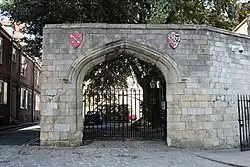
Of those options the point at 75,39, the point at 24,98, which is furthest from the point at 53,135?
the point at 24,98

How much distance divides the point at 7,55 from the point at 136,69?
10189 mm

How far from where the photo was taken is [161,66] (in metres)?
12.8

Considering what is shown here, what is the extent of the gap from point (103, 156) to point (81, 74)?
3.70 metres

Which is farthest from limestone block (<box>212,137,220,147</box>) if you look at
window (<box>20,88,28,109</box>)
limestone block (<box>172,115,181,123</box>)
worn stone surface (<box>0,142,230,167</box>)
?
window (<box>20,88,28,109</box>)

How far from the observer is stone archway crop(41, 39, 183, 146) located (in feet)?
39.5

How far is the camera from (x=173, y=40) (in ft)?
41.1

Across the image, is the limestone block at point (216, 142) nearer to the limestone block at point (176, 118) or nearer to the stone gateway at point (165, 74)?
the stone gateway at point (165, 74)

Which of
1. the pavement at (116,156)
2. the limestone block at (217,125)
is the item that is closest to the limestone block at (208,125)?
the limestone block at (217,125)

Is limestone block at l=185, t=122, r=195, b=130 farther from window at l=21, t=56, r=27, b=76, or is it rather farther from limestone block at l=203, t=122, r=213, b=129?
window at l=21, t=56, r=27, b=76

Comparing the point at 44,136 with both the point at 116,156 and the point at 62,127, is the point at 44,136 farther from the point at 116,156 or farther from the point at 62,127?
the point at 116,156

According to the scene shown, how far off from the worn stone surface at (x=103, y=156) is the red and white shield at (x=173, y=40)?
3.77 metres

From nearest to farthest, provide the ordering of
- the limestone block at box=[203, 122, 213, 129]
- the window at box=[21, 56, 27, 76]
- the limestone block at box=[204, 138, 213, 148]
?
the limestone block at box=[204, 138, 213, 148] → the limestone block at box=[203, 122, 213, 129] → the window at box=[21, 56, 27, 76]

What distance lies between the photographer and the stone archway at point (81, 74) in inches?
475

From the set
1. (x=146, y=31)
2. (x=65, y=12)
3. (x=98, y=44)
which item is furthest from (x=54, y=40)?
(x=65, y=12)
